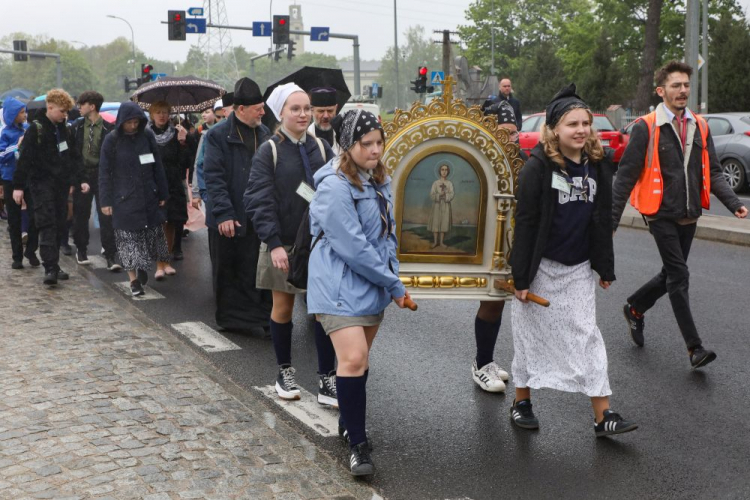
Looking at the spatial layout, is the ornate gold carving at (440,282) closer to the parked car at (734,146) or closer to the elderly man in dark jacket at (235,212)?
the elderly man in dark jacket at (235,212)

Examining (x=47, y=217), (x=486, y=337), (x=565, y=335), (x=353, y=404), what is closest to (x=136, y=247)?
(x=47, y=217)

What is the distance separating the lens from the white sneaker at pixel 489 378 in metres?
5.96

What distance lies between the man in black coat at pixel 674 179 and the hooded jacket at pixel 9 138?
709 cm

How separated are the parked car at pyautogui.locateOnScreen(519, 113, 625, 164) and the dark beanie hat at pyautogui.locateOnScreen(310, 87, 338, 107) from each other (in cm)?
1723

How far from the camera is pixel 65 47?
154 metres

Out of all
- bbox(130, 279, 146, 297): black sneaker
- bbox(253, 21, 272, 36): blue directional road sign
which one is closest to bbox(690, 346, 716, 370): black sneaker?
bbox(130, 279, 146, 297): black sneaker

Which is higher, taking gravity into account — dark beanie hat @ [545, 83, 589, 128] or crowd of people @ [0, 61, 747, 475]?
dark beanie hat @ [545, 83, 589, 128]

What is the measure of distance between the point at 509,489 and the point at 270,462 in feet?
3.64

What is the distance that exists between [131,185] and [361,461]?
531 centimetres

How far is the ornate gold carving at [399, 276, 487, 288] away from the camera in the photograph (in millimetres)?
6035

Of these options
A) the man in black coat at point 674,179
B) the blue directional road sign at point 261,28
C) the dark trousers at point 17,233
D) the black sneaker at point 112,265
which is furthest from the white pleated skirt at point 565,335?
the blue directional road sign at point 261,28

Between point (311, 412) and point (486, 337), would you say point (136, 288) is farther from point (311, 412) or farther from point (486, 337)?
point (486, 337)

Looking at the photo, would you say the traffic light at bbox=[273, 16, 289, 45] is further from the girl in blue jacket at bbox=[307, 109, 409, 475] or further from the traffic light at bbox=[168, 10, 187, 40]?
the girl in blue jacket at bbox=[307, 109, 409, 475]

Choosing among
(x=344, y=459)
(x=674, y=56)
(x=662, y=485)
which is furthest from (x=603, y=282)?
(x=674, y=56)
